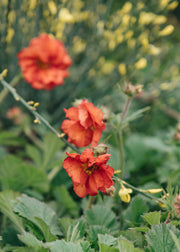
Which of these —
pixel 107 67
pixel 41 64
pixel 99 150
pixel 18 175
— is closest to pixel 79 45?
pixel 107 67

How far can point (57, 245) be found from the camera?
1.21 ft

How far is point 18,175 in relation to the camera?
0.66 metres

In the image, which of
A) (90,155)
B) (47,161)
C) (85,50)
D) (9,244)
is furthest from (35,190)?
(85,50)

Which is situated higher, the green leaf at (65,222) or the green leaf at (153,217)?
the green leaf at (65,222)

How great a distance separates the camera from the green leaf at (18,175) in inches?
25.5

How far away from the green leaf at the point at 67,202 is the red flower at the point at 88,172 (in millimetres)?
211

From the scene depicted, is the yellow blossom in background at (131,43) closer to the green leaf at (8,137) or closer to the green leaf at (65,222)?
the green leaf at (8,137)

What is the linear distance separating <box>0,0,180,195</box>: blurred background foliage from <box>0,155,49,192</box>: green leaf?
A: 4.1 inches

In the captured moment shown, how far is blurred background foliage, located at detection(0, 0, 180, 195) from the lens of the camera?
0.87 meters

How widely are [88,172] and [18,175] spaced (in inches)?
10.7

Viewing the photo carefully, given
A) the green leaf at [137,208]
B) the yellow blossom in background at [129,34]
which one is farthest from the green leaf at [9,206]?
the yellow blossom in background at [129,34]

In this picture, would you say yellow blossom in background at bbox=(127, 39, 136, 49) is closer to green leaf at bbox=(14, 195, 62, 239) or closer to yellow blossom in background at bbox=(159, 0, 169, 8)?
yellow blossom in background at bbox=(159, 0, 169, 8)

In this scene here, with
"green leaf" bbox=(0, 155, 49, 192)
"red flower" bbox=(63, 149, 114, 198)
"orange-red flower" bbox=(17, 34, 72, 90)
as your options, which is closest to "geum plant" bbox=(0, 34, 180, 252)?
"red flower" bbox=(63, 149, 114, 198)

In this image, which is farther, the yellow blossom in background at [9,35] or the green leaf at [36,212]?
the yellow blossom in background at [9,35]
